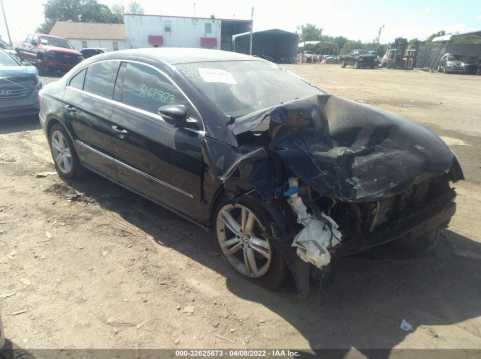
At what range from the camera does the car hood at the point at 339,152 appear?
101 inches

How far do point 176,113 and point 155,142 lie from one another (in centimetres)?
46

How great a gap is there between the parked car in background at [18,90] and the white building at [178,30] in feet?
126

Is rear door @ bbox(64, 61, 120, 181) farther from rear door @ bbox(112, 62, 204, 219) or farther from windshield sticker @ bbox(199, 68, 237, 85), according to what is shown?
windshield sticker @ bbox(199, 68, 237, 85)

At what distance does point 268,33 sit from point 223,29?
5.89 meters

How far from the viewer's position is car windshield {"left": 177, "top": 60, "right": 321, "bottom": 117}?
3353 mm

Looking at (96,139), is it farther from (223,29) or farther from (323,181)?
(223,29)

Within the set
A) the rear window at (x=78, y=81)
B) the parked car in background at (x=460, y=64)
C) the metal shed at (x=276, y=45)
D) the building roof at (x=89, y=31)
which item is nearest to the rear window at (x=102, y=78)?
the rear window at (x=78, y=81)

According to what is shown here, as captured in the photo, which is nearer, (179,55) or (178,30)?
(179,55)

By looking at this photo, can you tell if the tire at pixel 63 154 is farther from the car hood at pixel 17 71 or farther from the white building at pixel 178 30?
the white building at pixel 178 30

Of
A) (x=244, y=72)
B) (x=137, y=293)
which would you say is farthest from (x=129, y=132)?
(x=137, y=293)

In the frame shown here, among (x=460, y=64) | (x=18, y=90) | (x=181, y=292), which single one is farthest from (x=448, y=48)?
(x=181, y=292)

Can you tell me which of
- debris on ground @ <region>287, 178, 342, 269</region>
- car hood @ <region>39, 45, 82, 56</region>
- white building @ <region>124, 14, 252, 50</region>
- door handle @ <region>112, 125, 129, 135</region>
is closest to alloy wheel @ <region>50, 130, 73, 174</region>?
door handle @ <region>112, 125, 129, 135</region>

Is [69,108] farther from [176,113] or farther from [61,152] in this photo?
[176,113]

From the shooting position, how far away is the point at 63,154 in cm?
502
